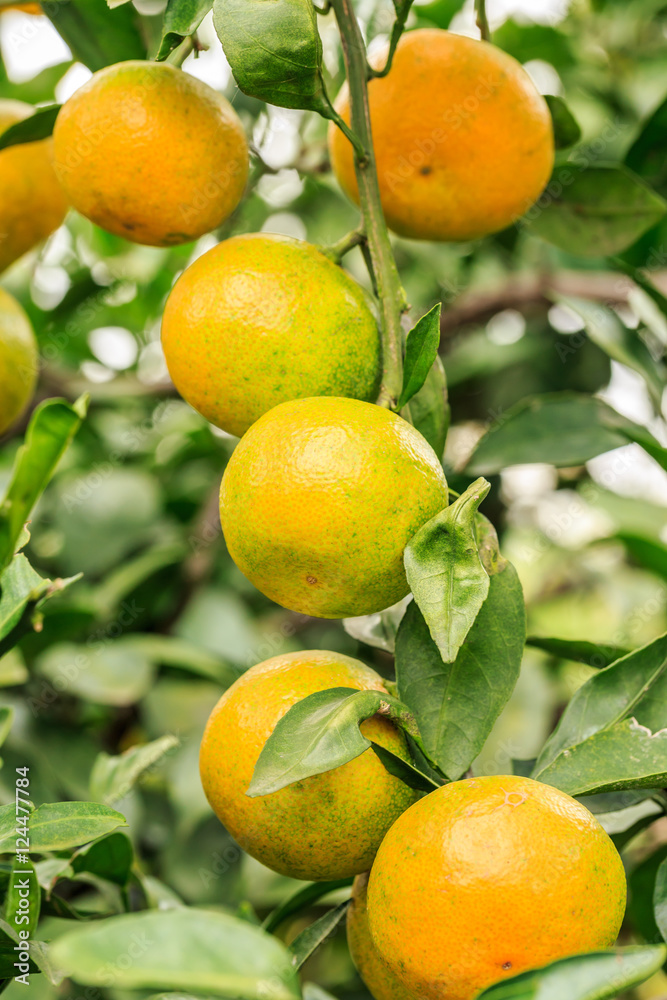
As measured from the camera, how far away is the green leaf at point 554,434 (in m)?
0.99

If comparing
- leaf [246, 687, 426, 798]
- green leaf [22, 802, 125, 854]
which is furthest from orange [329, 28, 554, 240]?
green leaf [22, 802, 125, 854]

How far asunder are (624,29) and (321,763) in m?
1.96

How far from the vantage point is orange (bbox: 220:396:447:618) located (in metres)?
0.54

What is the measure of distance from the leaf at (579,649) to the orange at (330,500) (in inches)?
10.4

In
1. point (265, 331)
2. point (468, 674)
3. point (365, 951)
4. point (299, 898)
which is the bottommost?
point (299, 898)

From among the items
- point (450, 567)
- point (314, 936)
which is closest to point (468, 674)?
point (450, 567)

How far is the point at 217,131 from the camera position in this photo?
715mm

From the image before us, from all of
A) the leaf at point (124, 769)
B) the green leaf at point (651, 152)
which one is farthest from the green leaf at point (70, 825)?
the green leaf at point (651, 152)

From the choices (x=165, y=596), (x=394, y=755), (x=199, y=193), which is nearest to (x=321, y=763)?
(x=394, y=755)

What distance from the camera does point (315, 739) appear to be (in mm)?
510

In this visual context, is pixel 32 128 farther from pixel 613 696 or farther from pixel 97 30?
pixel 613 696

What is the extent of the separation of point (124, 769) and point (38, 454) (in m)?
0.47

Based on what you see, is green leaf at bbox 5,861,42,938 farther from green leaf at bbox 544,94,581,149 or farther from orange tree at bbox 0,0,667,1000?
green leaf at bbox 544,94,581,149

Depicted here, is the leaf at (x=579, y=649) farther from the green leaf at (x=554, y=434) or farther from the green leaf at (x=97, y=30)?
the green leaf at (x=97, y=30)
